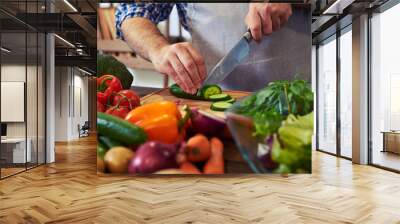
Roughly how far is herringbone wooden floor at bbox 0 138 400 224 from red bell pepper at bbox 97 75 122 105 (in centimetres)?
120

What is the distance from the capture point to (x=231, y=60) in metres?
5.62

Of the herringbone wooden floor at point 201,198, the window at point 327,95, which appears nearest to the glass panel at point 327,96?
the window at point 327,95

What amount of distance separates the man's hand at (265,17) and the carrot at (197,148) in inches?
63.4

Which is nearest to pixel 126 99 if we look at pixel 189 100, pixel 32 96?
pixel 189 100

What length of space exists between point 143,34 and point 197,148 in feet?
5.79

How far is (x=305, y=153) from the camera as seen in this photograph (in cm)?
567

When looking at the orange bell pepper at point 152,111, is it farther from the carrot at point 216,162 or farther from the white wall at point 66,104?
the white wall at point 66,104

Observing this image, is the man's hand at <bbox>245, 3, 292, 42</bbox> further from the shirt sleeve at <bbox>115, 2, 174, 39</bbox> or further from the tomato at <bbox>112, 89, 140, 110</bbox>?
the tomato at <bbox>112, 89, 140, 110</bbox>

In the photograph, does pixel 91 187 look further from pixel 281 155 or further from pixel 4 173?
pixel 281 155

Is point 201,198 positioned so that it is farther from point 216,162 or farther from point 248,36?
point 248,36

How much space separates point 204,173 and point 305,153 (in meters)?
1.47

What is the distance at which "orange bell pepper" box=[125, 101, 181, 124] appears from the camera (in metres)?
5.36

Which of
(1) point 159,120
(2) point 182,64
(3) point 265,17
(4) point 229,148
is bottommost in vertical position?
(4) point 229,148

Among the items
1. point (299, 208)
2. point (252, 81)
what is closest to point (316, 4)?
point (252, 81)
